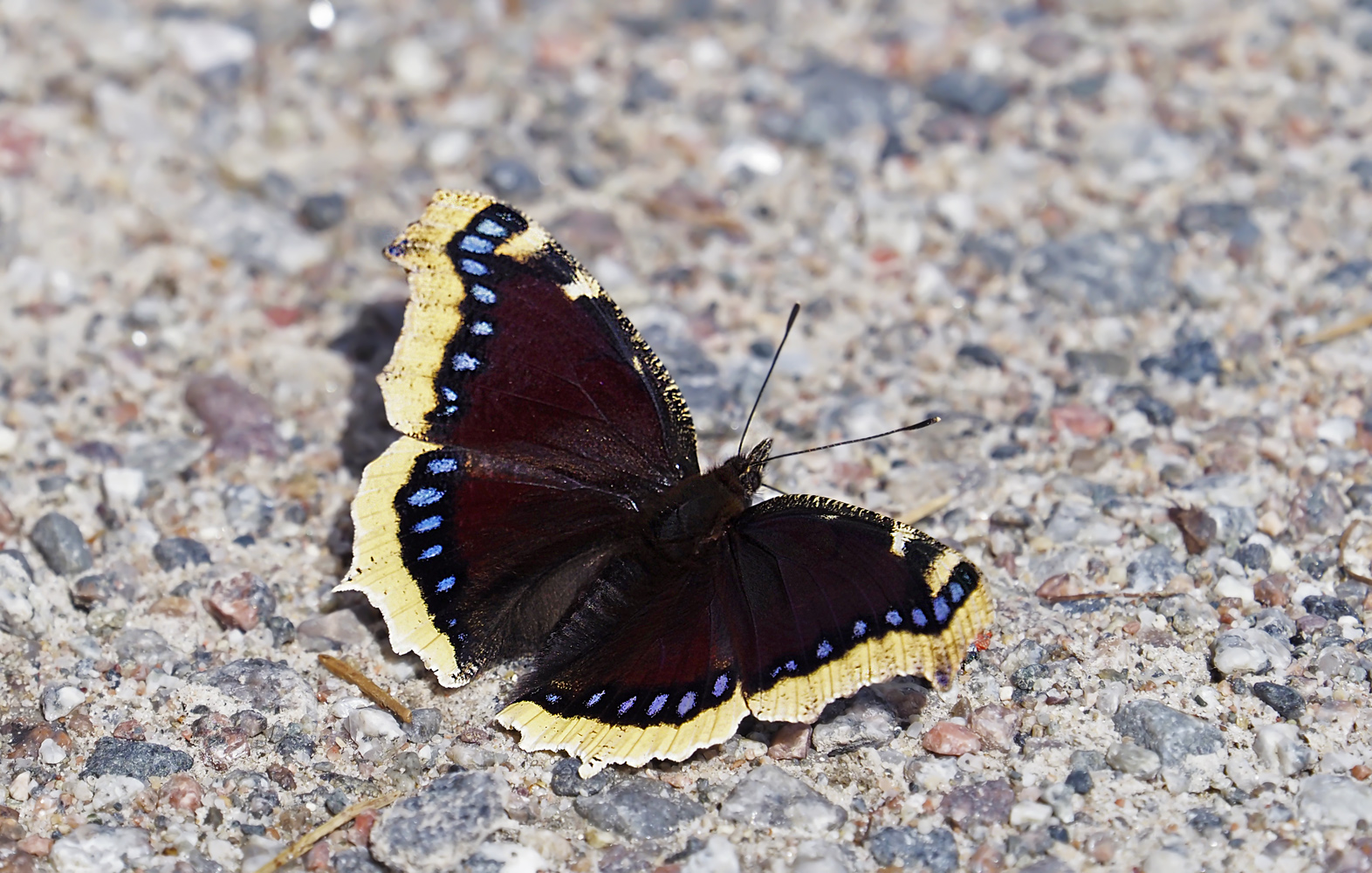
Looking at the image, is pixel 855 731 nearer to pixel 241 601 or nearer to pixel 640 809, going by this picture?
pixel 640 809

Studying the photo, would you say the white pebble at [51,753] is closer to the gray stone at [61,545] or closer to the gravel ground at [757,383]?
the gravel ground at [757,383]

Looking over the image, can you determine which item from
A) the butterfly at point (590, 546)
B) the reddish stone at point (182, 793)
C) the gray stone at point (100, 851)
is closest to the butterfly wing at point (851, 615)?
the butterfly at point (590, 546)

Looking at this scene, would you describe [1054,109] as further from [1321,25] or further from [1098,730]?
[1098,730]

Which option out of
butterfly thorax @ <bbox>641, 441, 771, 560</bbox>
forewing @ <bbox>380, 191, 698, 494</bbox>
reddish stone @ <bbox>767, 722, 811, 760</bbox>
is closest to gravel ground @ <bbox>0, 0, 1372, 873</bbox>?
reddish stone @ <bbox>767, 722, 811, 760</bbox>

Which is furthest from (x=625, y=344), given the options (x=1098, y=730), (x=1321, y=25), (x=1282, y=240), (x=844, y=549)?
(x=1321, y=25)

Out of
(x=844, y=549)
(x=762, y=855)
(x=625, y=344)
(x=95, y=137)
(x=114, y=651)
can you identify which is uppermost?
(x=95, y=137)

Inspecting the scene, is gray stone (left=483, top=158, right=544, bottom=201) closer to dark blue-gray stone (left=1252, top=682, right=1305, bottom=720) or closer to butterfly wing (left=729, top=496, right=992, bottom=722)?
butterfly wing (left=729, top=496, right=992, bottom=722)
